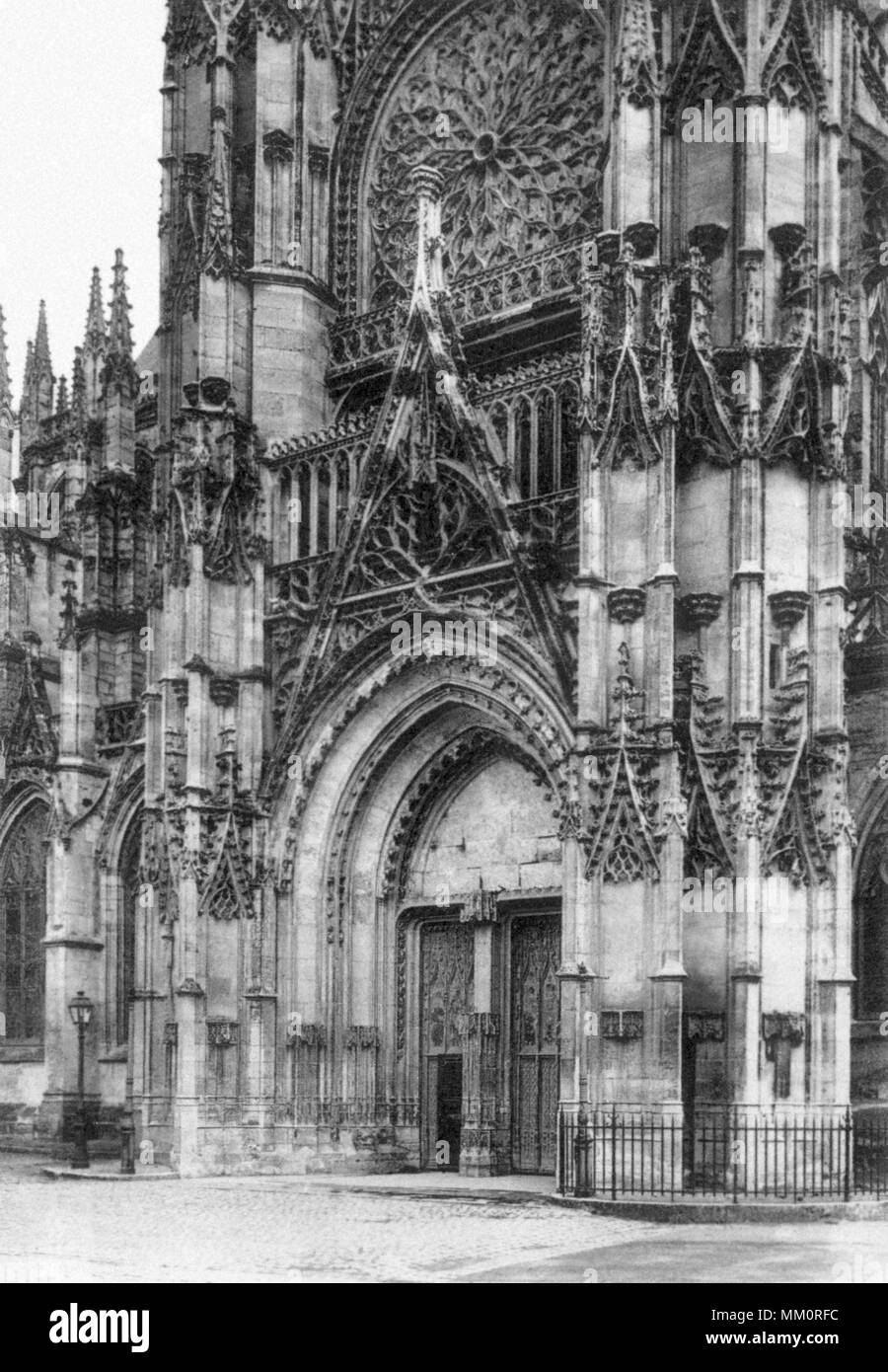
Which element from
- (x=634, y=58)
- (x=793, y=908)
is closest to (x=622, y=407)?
(x=634, y=58)

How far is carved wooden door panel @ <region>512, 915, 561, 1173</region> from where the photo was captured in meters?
24.0

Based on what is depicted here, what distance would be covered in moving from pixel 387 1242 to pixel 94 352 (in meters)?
19.9

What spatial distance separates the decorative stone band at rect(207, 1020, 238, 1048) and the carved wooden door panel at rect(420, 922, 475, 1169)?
8.49ft

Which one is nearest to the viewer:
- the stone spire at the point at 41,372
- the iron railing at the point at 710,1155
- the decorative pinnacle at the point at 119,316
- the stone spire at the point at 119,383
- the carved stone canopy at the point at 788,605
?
the iron railing at the point at 710,1155

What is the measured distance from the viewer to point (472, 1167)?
23891 mm

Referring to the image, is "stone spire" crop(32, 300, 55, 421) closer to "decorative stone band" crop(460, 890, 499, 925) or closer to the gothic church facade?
the gothic church facade

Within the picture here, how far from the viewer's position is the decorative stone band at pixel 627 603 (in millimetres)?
21562

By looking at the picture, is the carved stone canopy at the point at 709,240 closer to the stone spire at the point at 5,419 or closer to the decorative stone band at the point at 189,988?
the decorative stone band at the point at 189,988

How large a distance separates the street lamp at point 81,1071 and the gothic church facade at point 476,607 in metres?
0.86

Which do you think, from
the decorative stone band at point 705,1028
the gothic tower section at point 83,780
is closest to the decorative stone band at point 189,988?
the gothic tower section at point 83,780

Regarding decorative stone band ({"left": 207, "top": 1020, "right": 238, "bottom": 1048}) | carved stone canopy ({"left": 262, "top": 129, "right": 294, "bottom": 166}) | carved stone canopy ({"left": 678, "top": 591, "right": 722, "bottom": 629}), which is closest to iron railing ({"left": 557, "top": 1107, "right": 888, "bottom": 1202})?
carved stone canopy ({"left": 678, "top": 591, "right": 722, "bottom": 629})

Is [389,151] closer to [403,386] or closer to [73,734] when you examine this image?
[403,386]

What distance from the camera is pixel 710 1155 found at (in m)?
20.8

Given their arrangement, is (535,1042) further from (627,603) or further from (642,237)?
(642,237)
